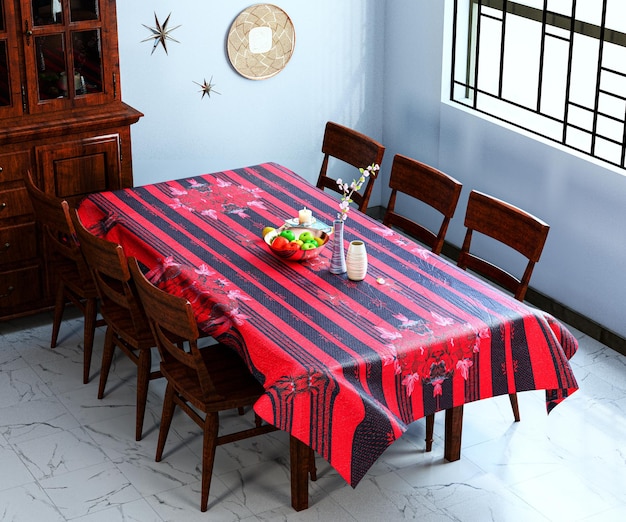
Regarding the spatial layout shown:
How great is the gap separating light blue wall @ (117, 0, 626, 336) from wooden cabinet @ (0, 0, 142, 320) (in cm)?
57

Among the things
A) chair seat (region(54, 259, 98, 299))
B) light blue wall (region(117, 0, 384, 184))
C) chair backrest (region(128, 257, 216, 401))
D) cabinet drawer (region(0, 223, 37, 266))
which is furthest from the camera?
light blue wall (region(117, 0, 384, 184))

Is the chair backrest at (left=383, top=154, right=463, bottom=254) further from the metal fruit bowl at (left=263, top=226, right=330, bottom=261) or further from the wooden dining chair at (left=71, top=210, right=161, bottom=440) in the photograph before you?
the wooden dining chair at (left=71, top=210, right=161, bottom=440)

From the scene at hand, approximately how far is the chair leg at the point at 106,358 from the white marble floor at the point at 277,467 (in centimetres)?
9

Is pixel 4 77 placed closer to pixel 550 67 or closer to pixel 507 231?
pixel 507 231

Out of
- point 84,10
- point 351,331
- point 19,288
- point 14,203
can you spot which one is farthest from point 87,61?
point 351,331

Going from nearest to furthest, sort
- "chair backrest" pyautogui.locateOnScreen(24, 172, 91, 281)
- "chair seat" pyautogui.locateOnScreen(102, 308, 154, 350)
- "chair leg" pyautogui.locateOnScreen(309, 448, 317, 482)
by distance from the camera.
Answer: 1. "chair leg" pyautogui.locateOnScreen(309, 448, 317, 482)
2. "chair seat" pyautogui.locateOnScreen(102, 308, 154, 350)
3. "chair backrest" pyautogui.locateOnScreen(24, 172, 91, 281)

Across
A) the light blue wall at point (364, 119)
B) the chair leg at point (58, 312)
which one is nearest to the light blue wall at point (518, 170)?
the light blue wall at point (364, 119)

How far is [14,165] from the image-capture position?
17.4 ft

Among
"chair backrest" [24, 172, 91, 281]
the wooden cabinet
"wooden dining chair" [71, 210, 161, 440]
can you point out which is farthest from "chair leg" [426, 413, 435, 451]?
the wooden cabinet

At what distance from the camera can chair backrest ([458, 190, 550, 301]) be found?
4.43 m

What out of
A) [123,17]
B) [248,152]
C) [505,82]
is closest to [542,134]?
[505,82]

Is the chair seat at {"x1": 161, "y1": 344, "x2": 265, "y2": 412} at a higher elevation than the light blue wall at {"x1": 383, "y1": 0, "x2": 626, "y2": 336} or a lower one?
lower

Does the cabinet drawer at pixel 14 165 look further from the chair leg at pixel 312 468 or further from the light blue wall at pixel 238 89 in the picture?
the chair leg at pixel 312 468

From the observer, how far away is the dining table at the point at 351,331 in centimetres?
374
